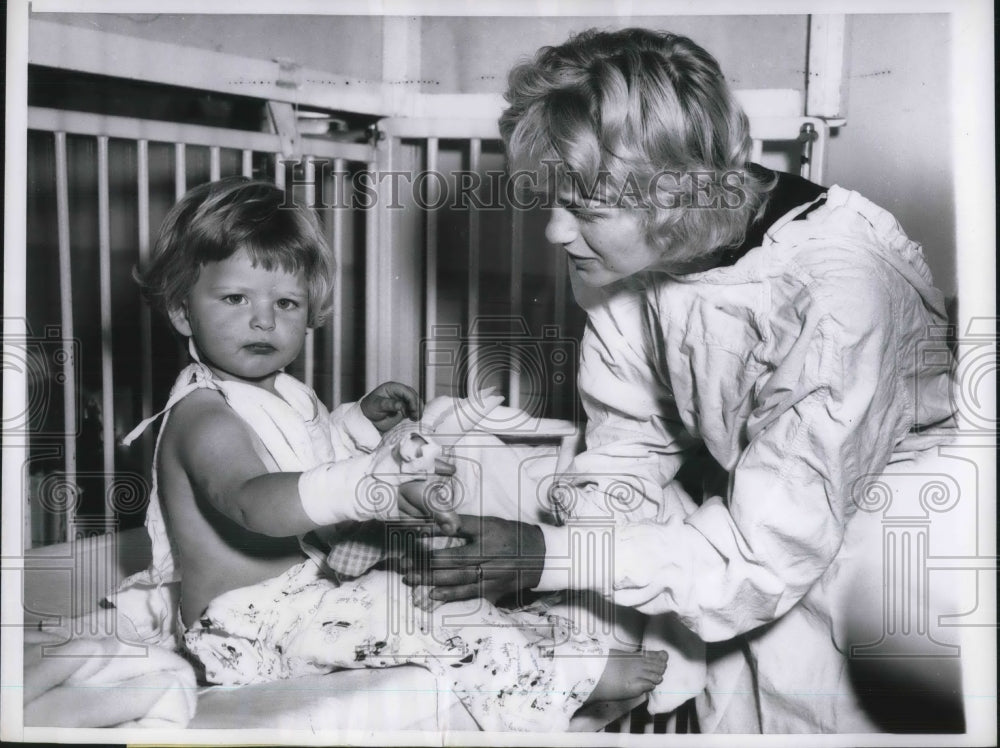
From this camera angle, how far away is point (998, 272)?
0.72 m

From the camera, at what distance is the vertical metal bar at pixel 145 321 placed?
89cm

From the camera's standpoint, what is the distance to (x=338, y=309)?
1028 mm

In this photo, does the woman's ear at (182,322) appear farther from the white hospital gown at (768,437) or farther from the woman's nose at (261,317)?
the white hospital gown at (768,437)

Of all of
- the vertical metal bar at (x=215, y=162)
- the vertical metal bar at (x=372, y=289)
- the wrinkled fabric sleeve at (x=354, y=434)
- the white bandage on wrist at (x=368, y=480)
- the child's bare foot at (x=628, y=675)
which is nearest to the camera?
the white bandage on wrist at (x=368, y=480)

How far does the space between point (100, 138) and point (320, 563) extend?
0.47m

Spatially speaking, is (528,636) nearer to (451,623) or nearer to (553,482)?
(451,623)

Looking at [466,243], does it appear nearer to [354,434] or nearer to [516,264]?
[516,264]

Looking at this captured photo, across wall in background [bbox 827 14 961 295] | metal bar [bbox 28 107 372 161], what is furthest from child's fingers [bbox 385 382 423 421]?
wall in background [bbox 827 14 961 295]

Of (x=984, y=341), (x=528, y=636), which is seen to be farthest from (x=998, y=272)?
(x=528, y=636)

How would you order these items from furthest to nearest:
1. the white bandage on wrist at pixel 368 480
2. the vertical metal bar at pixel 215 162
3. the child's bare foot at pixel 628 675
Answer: the vertical metal bar at pixel 215 162
the child's bare foot at pixel 628 675
the white bandage on wrist at pixel 368 480

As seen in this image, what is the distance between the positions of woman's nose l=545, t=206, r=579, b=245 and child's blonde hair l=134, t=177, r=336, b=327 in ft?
A: 0.65

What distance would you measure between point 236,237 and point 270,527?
0.77 ft

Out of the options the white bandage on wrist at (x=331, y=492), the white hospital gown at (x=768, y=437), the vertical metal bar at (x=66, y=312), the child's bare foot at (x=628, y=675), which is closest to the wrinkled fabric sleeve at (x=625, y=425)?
the white hospital gown at (x=768, y=437)

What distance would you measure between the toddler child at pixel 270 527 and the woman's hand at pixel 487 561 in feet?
0.07
